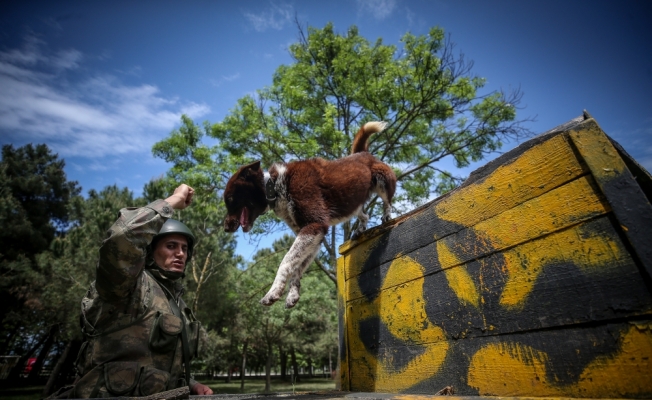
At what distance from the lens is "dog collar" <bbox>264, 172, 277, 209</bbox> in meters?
3.41

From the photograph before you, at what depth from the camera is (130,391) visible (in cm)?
227

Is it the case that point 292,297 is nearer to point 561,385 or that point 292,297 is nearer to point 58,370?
point 561,385

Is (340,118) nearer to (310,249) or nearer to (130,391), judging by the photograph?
(310,249)

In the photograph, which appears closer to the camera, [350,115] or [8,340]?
[350,115]

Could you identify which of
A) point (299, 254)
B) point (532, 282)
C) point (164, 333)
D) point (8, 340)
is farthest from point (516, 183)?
point (8, 340)

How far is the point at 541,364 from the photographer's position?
4.83 feet

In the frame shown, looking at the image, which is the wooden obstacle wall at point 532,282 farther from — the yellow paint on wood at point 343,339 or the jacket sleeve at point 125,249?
the jacket sleeve at point 125,249

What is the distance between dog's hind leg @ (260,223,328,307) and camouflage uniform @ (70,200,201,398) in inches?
42.0

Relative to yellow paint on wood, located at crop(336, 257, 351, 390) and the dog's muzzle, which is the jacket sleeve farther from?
yellow paint on wood, located at crop(336, 257, 351, 390)

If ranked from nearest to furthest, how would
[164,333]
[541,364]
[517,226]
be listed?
[541,364]
[517,226]
[164,333]

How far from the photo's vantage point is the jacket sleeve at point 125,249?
204cm

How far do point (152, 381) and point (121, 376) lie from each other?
236 mm

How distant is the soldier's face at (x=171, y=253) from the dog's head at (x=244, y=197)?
0.67 meters

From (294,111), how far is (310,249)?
8.81m
